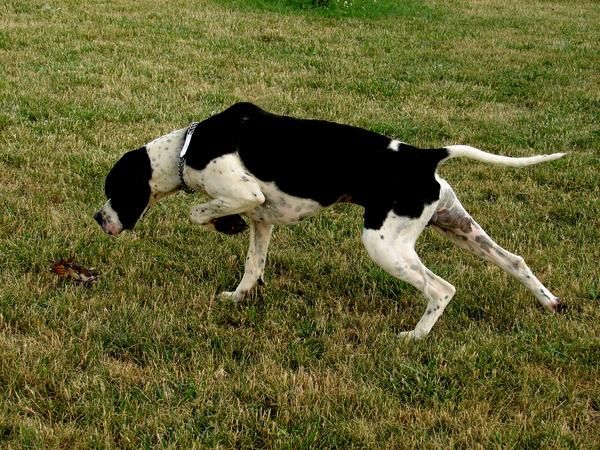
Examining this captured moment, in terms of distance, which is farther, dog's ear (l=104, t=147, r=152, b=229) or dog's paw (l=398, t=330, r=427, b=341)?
dog's ear (l=104, t=147, r=152, b=229)

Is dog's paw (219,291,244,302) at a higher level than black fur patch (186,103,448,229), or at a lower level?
lower

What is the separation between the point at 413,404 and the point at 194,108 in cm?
583

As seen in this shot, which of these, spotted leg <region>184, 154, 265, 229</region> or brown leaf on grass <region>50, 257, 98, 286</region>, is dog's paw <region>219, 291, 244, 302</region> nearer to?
spotted leg <region>184, 154, 265, 229</region>

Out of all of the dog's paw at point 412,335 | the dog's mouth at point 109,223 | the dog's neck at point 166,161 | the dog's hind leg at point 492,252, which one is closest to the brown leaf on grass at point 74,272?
the dog's mouth at point 109,223

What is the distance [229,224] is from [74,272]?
1.11 metres

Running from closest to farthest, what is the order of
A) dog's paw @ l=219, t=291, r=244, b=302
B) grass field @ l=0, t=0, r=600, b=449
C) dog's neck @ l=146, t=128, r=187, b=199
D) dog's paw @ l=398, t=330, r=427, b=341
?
grass field @ l=0, t=0, r=600, b=449 → dog's paw @ l=398, t=330, r=427, b=341 → dog's neck @ l=146, t=128, r=187, b=199 → dog's paw @ l=219, t=291, r=244, b=302

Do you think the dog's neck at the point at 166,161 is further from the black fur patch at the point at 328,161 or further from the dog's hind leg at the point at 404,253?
the dog's hind leg at the point at 404,253

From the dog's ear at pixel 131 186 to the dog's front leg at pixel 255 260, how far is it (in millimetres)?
742

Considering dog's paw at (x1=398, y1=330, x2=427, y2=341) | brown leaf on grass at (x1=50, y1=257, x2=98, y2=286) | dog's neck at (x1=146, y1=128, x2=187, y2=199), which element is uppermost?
dog's neck at (x1=146, y1=128, x2=187, y2=199)

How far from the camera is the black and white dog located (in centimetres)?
434

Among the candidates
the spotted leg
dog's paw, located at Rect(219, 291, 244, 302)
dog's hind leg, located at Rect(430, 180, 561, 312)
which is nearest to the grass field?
dog's paw, located at Rect(219, 291, 244, 302)

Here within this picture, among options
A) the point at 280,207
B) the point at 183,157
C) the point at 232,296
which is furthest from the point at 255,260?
the point at 183,157

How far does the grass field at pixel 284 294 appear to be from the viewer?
11.8 ft

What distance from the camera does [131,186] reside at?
15.5 feet
